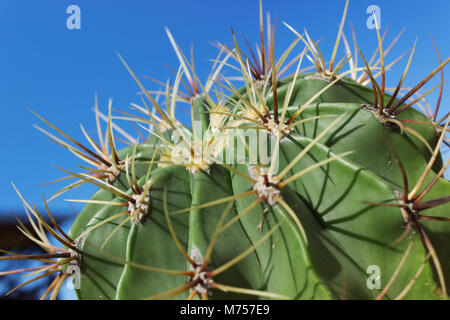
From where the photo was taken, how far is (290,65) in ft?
6.73

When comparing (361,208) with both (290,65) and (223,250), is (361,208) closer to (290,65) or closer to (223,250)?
(223,250)

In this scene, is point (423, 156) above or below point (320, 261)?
above

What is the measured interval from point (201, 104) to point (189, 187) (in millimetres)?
608

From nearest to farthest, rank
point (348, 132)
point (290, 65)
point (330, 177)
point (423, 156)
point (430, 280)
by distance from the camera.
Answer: point (430, 280) → point (330, 177) → point (348, 132) → point (423, 156) → point (290, 65)

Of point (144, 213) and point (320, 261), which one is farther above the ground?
point (144, 213)

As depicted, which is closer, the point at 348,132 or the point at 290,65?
the point at 348,132

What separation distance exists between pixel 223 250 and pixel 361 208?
0.43 m

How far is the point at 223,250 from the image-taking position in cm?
100

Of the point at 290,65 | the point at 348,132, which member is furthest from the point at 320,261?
the point at 290,65
